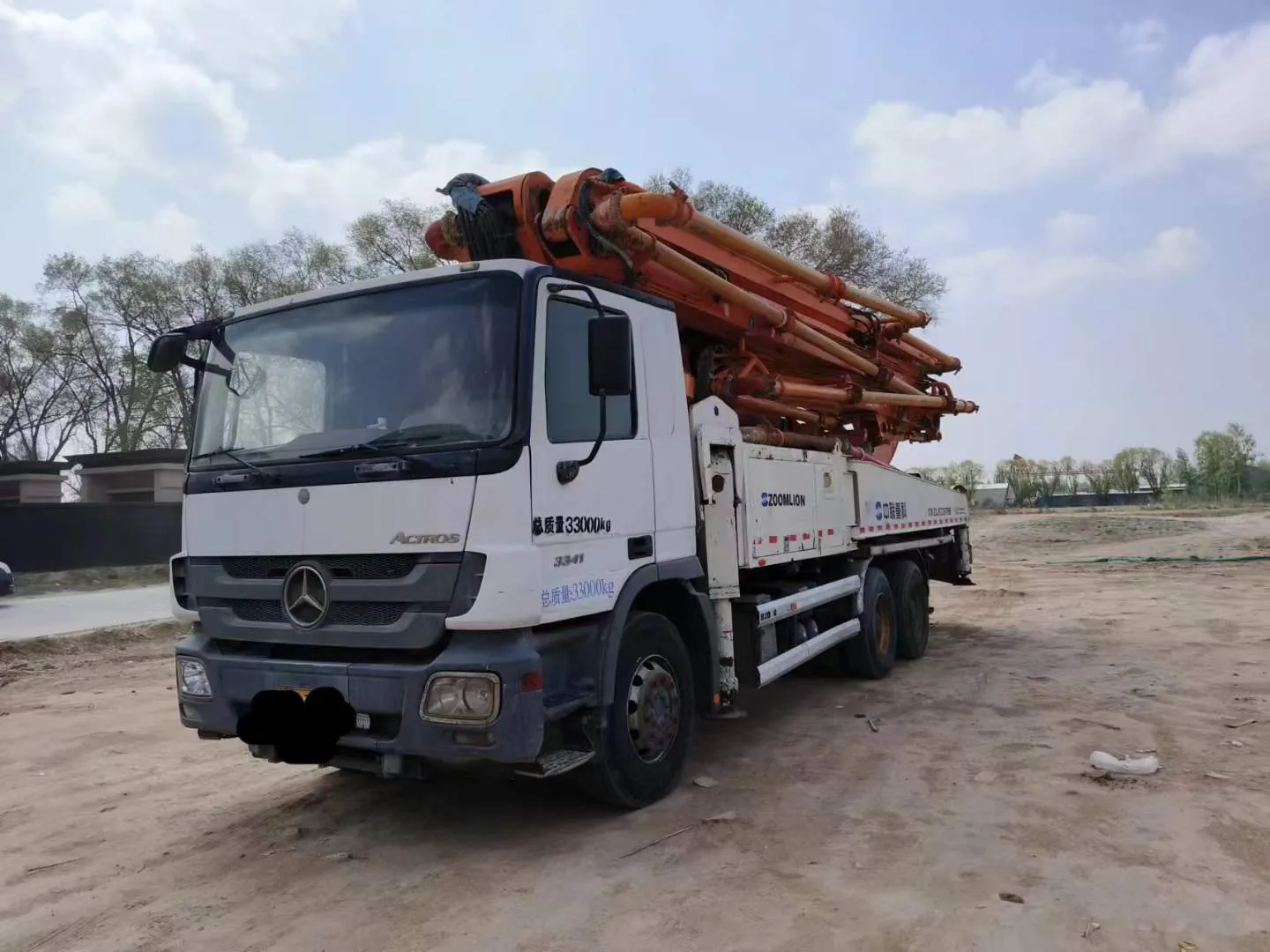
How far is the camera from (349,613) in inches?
151

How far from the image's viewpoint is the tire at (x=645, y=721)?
4.19m

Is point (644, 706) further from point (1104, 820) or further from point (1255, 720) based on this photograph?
point (1255, 720)

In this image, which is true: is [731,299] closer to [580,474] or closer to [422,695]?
[580,474]

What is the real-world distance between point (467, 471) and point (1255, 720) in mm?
5504

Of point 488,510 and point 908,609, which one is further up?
point 488,510

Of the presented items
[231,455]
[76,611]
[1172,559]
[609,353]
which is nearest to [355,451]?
[231,455]

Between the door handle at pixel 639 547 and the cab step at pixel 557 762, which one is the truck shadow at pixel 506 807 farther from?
the door handle at pixel 639 547

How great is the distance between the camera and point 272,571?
4043mm

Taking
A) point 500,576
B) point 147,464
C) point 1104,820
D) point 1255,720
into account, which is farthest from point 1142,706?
point 147,464

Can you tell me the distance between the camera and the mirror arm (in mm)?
3906

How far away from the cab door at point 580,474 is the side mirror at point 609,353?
0.41 ft

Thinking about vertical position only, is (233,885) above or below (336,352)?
below

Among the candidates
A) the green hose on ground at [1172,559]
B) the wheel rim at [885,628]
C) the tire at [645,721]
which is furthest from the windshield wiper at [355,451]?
the green hose on ground at [1172,559]

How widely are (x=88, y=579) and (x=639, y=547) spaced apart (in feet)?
52.1
